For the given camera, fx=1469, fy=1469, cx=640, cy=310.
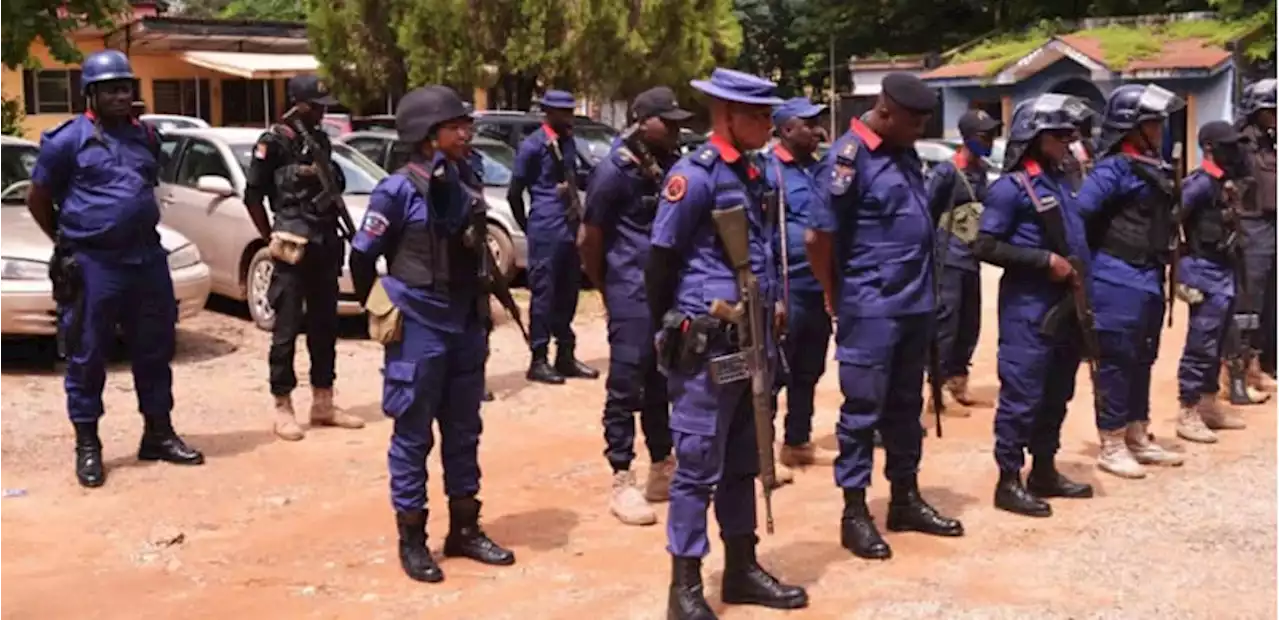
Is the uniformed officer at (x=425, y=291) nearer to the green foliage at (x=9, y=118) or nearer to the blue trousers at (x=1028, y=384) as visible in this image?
the blue trousers at (x=1028, y=384)

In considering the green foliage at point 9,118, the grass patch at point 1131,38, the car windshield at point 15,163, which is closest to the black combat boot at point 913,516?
the car windshield at point 15,163

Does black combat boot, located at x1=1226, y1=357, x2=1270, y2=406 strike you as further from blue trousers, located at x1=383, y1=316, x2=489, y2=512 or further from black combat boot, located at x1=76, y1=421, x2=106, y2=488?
black combat boot, located at x1=76, y1=421, x2=106, y2=488

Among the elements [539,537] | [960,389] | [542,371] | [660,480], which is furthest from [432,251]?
[960,389]

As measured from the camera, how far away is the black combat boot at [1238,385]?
9117mm

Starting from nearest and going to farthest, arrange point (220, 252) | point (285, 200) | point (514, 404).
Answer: point (285, 200) < point (514, 404) < point (220, 252)

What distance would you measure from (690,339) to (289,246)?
11.6 feet

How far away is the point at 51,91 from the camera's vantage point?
29.1 meters

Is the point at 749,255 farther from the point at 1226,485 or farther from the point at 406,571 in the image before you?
the point at 1226,485

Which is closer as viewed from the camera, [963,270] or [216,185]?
[963,270]

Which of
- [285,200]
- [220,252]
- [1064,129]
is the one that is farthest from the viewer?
[220,252]

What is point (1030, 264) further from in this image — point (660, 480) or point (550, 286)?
point (550, 286)

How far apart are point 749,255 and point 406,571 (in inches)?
73.6

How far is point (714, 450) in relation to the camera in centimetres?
501

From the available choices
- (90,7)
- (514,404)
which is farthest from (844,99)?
(514,404)
